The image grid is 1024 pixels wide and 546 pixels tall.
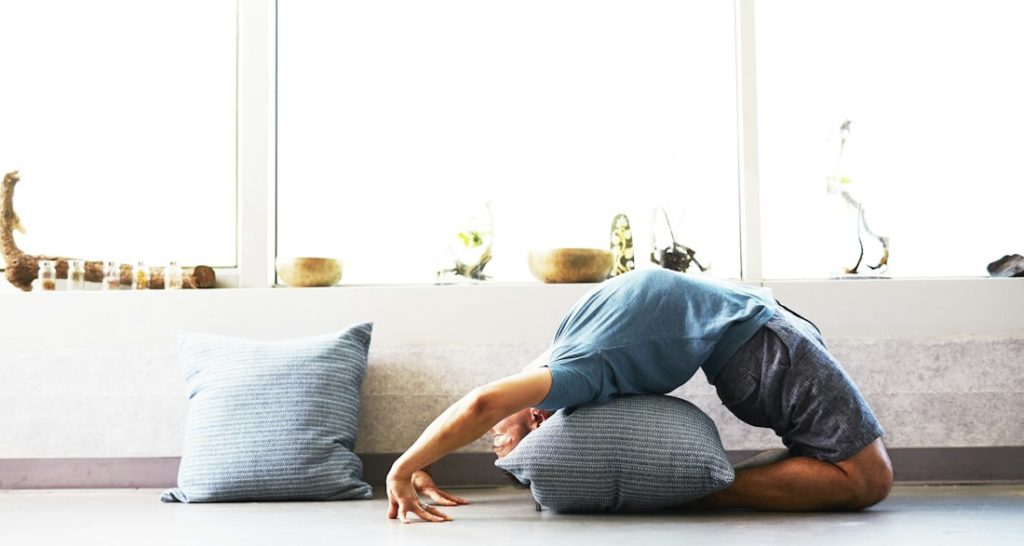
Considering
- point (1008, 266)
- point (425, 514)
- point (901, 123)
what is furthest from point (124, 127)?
point (1008, 266)

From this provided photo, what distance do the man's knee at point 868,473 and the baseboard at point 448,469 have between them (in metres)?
0.83

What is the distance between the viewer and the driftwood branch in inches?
148

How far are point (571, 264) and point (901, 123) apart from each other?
57.5 inches

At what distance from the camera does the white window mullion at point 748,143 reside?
3.69 metres

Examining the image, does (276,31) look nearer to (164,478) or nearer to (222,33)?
(222,33)

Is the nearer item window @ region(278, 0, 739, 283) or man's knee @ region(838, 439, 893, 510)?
man's knee @ region(838, 439, 893, 510)

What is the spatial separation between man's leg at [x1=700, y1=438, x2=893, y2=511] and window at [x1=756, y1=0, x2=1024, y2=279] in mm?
1319

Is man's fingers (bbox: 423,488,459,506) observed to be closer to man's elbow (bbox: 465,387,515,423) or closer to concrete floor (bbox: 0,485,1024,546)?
concrete floor (bbox: 0,485,1024,546)

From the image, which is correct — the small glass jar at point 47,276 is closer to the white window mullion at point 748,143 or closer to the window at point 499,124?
the window at point 499,124

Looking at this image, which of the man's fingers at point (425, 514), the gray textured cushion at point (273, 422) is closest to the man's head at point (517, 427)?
the man's fingers at point (425, 514)

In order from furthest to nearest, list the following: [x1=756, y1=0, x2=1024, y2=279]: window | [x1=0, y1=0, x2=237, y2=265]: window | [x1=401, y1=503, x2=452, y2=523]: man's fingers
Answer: [x1=0, y1=0, x2=237, y2=265]: window → [x1=756, y1=0, x2=1024, y2=279]: window → [x1=401, y1=503, x2=452, y2=523]: man's fingers

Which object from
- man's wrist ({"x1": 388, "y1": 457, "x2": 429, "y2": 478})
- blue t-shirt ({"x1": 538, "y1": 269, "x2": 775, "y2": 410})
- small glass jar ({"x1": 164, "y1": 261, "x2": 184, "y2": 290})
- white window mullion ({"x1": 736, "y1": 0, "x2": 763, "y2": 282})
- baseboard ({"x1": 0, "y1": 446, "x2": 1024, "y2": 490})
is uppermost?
white window mullion ({"x1": 736, "y1": 0, "x2": 763, "y2": 282})

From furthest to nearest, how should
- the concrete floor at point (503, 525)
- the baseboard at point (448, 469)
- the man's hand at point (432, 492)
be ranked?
the baseboard at point (448, 469) < the man's hand at point (432, 492) < the concrete floor at point (503, 525)

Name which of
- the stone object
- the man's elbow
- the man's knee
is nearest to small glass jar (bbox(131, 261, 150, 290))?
the man's elbow
